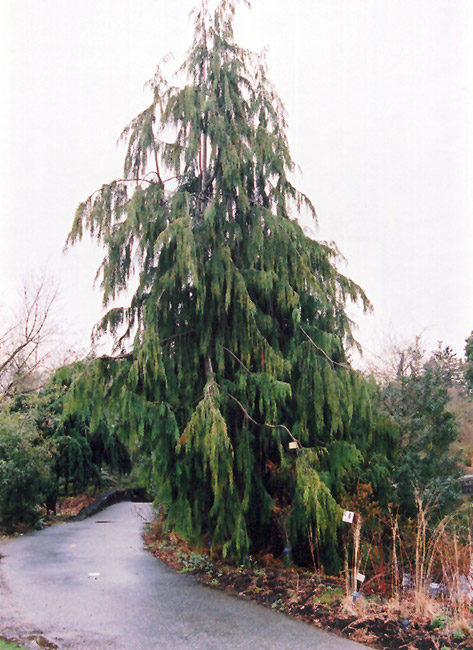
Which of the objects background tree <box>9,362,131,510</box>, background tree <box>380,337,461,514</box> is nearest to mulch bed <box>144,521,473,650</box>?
background tree <box>380,337,461,514</box>

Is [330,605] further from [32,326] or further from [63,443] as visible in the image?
[32,326]

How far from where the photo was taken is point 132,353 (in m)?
7.59

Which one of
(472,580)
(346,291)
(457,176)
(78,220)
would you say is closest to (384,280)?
(457,176)

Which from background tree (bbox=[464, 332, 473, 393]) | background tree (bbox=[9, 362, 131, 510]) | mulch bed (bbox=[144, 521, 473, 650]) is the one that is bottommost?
mulch bed (bbox=[144, 521, 473, 650])

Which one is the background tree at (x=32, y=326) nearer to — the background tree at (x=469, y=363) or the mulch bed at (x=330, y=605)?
the mulch bed at (x=330, y=605)

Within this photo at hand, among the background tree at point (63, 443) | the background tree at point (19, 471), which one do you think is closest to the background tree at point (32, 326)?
the background tree at point (63, 443)

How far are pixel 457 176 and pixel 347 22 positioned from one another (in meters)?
3.67

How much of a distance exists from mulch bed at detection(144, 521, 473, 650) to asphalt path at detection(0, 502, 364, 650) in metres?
0.18

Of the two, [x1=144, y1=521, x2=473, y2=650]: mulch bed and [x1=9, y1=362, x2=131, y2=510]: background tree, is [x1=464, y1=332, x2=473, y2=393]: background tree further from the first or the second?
[x1=144, y1=521, x2=473, y2=650]: mulch bed

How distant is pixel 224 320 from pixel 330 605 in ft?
13.6

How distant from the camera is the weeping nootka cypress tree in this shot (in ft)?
24.3

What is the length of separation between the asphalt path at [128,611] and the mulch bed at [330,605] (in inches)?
7.2

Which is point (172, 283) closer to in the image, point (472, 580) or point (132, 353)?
point (132, 353)

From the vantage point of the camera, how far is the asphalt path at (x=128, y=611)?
4910 mm
